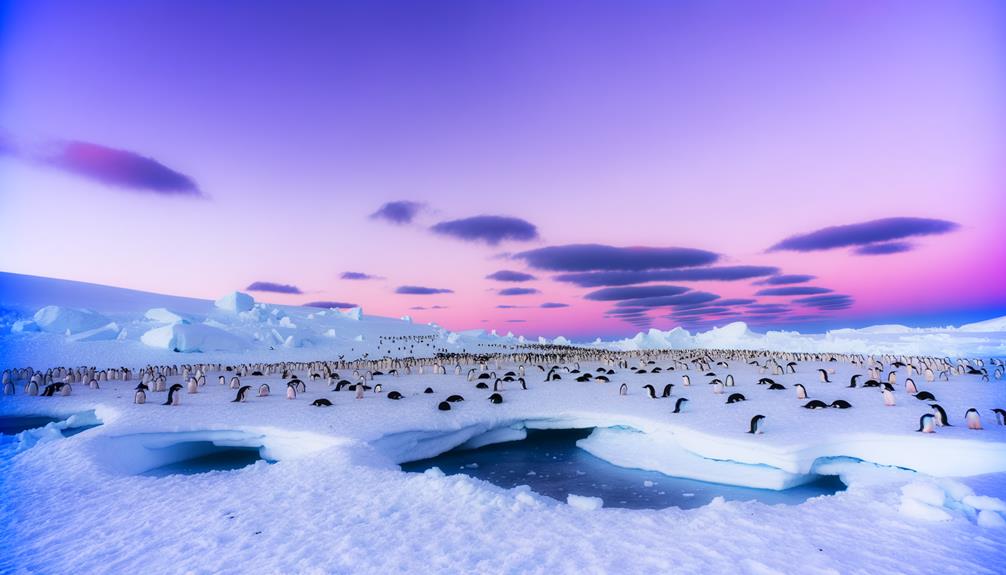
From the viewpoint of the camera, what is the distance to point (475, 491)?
950 cm

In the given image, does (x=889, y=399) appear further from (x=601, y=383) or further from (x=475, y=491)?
(x=475, y=491)

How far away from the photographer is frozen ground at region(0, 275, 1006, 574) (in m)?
6.90

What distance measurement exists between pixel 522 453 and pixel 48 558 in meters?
11.3

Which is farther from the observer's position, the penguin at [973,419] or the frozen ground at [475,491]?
the penguin at [973,419]

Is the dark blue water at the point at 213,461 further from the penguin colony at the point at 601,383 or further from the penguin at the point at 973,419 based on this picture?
the penguin at the point at 973,419

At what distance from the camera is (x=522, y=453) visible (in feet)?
52.4

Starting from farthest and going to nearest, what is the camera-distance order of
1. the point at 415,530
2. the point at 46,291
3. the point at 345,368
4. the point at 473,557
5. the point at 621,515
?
the point at 46,291 < the point at 345,368 < the point at 621,515 < the point at 415,530 < the point at 473,557

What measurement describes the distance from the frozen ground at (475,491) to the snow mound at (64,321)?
2582 cm

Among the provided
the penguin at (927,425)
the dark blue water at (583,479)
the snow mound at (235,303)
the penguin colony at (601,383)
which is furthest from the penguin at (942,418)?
the snow mound at (235,303)

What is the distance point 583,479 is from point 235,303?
5912 centimetres

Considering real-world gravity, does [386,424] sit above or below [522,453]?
above

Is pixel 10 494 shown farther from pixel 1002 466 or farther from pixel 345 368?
pixel 345 368

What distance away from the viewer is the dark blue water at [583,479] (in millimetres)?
11312

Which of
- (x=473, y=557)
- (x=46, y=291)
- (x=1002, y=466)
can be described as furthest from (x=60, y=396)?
(x=46, y=291)
